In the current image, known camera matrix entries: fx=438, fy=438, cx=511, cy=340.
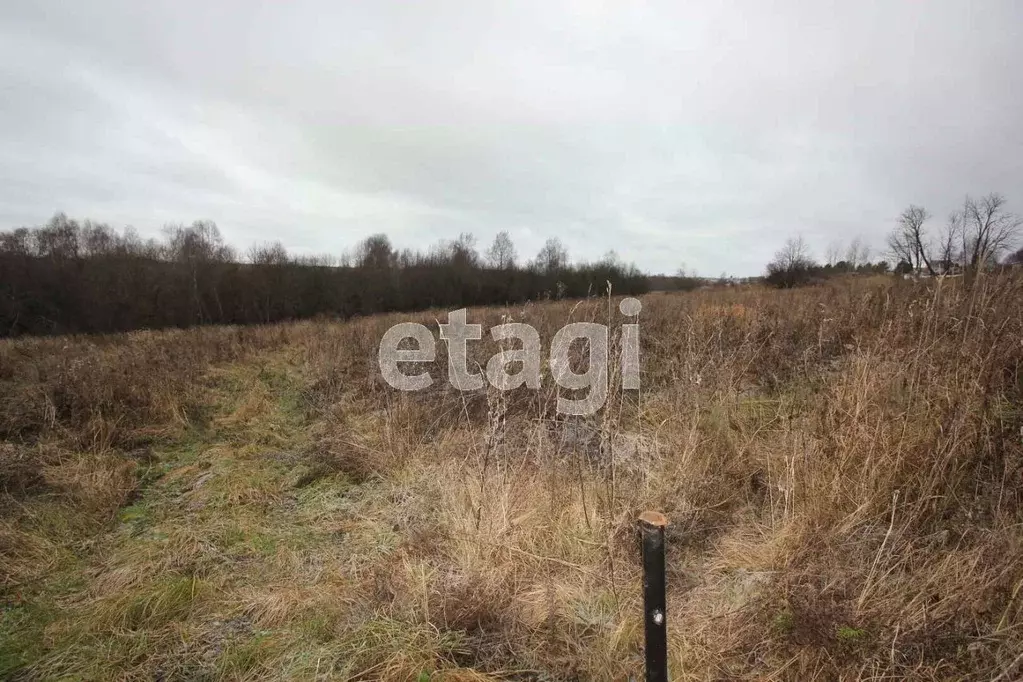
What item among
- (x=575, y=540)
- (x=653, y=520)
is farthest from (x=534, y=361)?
(x=653, y=520)

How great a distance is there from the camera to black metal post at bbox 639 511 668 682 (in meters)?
1.08

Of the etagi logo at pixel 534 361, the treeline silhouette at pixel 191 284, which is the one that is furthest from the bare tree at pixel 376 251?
the etagi logo at pixel 534 361

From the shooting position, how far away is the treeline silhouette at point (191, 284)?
1772cm

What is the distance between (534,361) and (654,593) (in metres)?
3.51

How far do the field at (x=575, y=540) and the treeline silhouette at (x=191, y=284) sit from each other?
11.7m

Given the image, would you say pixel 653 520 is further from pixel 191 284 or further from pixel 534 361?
pixel 191 284

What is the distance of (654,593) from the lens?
111 cm

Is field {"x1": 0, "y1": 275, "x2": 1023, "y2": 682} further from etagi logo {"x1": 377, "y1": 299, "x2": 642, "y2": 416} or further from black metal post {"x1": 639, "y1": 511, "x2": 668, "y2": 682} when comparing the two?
black metal post {"x1": 639, "y1": 511, "x2": 668, "y2": 682}

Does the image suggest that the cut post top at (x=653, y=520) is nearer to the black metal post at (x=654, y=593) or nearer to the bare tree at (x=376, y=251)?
the black metal post at (x=654, y=593)

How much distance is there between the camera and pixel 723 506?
272 cm

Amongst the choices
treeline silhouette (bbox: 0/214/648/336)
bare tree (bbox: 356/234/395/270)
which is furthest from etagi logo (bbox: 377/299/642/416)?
bare tree (bbox: 356/234/395/270)

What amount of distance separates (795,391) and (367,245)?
138ft

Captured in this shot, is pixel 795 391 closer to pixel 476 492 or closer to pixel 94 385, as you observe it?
pixel 476 492

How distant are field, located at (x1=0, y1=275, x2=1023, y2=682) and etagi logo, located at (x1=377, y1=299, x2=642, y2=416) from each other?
38cm
